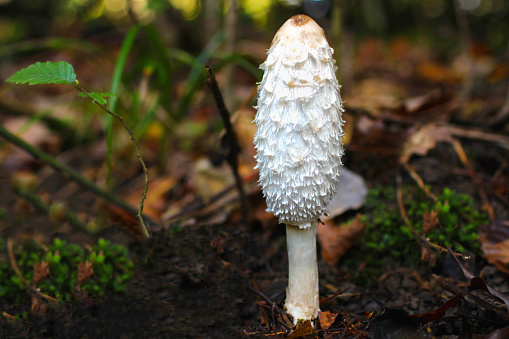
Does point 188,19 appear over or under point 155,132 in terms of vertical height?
over

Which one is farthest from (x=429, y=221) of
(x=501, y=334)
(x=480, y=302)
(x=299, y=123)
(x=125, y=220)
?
(x=125, y=220)

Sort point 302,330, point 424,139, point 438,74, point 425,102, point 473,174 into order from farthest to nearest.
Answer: point 438,74 → point 425,102 → point 424,139 → point 473,174 → point 302,330

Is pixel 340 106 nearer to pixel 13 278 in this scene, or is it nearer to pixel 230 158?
pixel 230 158

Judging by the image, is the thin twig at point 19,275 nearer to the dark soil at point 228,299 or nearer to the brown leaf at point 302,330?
the dark soil at point 228,299

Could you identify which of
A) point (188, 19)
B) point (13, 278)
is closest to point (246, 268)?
point (13, 278)

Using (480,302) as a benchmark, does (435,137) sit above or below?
above

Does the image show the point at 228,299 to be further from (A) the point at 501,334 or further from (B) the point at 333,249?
(A) the point at 501,334

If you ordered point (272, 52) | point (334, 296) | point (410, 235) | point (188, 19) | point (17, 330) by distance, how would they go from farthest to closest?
1. point (188, 19)
2. point (410, 235)
3. point (334, 296)
4. point (17, 330)
5. point (272, 52)

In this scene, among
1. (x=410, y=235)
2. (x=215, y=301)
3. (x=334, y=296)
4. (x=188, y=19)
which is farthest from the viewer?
(x=188, y=19)
